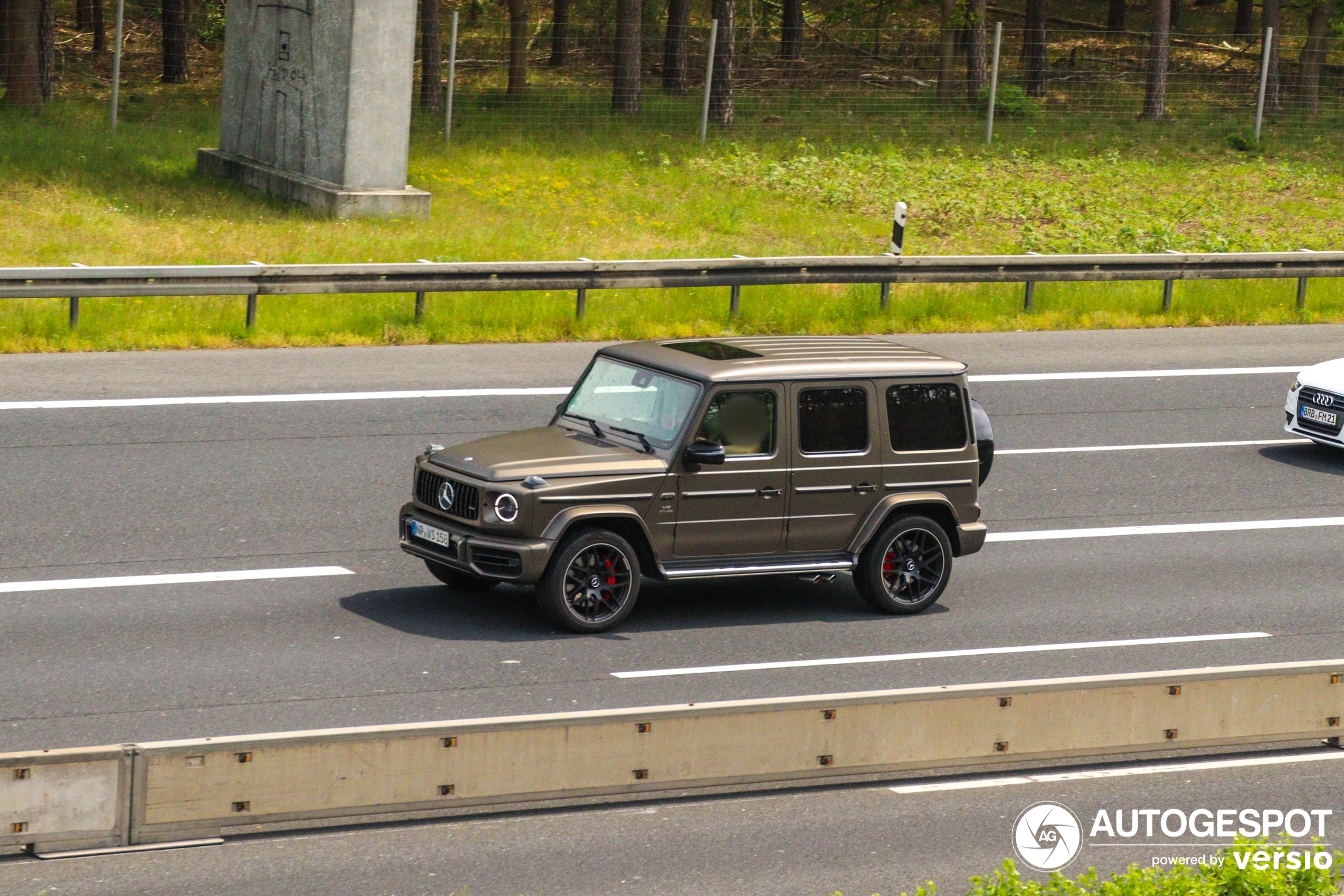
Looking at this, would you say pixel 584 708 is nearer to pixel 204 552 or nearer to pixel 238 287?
pixel 204 552

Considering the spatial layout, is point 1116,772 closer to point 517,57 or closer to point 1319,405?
point 1319,405

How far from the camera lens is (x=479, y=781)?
7.45 meters

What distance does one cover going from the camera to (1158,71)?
131 ft

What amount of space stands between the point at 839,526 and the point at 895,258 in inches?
403

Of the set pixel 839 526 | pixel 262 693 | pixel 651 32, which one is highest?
pixel 651 32

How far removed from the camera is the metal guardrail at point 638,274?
1741 cm

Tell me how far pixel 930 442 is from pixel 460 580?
10.4ft

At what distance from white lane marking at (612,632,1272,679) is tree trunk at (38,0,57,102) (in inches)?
1136

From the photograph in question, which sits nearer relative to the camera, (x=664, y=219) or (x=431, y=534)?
(x=431, y=534)

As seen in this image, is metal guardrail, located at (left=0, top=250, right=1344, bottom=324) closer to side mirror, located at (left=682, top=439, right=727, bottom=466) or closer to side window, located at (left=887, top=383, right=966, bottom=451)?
side window, located at (left=887, top=383, right=966, bottom=451)

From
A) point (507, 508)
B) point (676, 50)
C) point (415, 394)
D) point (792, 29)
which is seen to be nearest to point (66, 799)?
point (507, 508)

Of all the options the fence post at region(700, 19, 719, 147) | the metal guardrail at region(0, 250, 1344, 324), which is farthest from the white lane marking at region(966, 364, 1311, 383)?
the fence post at region(700, 19, 719, 147)

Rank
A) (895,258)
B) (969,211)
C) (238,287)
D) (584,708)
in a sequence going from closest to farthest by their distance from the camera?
1. (584,708)
2. (238,287)
3. (895,258)
4. (969,211)

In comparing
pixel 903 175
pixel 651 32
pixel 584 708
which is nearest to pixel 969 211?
pixel 903 175
